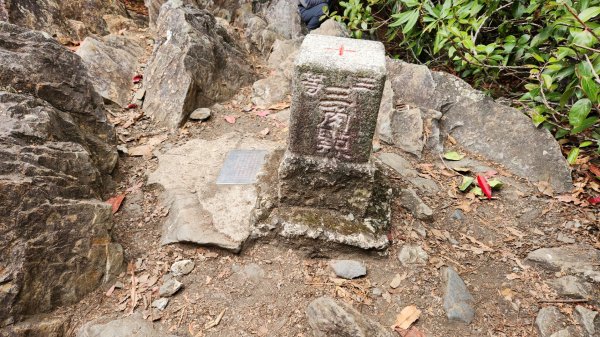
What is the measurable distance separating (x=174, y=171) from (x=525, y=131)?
3.89m

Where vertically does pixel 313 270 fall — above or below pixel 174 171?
below

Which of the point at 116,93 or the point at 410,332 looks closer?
the point at 410,332

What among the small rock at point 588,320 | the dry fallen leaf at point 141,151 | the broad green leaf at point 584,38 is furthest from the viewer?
the dry fallen leaf at point 141,151

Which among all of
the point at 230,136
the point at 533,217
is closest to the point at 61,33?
the point at 230,136

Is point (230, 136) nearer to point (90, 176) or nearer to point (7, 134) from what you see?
point (90, 176)

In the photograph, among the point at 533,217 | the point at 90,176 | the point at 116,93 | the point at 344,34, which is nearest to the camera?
the point at 90,176

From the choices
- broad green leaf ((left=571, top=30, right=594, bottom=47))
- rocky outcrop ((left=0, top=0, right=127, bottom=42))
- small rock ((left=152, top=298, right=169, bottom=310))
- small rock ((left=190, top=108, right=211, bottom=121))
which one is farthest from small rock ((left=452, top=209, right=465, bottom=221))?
rocky outcrop ((left=0, top=0, right=127, bottom=42))

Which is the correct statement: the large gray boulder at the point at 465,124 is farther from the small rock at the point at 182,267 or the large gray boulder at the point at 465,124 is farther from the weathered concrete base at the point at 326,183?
the small rock at the point at 182,267

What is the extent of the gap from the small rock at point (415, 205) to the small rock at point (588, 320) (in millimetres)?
1279

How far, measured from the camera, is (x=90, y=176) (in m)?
3.28

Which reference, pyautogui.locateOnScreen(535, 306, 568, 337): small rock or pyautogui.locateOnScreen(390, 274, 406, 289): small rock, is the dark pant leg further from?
pyautogui.locateOnScreen(535, 306, 568, 337): small rock

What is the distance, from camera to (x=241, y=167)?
388cm

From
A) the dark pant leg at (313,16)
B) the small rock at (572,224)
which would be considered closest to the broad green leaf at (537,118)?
the small rock at (572,224)

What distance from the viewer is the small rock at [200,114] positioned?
4844 millimetres
